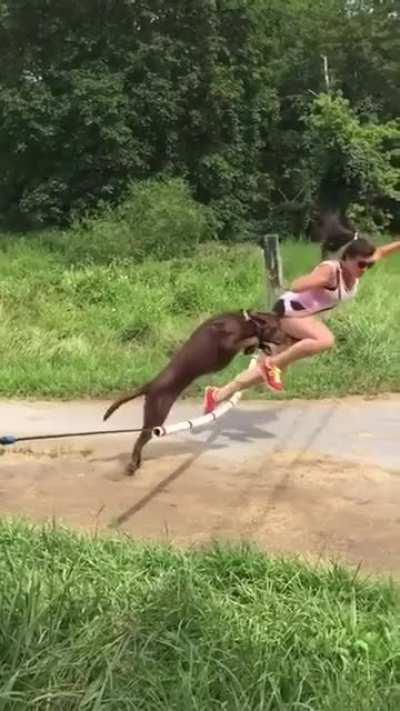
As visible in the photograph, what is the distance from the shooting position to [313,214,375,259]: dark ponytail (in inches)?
232

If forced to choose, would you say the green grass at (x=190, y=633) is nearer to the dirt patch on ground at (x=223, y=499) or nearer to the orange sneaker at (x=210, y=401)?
the dirt patch on ground at (x=223, y=499)

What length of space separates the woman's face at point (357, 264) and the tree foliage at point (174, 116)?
2072cm

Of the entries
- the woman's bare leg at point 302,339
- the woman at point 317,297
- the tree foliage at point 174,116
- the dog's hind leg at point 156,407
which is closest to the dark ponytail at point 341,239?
the woman at point 317,297

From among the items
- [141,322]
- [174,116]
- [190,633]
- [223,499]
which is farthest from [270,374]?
[174,116]

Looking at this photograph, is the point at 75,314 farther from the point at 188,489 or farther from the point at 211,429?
the point at 188,489

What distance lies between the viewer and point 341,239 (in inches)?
236

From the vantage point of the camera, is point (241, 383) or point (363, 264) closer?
point (363, 264)

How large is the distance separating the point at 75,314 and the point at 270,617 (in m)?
8.87

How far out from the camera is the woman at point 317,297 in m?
5.92

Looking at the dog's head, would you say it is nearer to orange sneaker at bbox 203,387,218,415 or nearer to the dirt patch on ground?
orange sneaker at bbox 203,387,218,415

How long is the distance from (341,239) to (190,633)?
3.14 m

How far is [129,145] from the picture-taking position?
1083 inches

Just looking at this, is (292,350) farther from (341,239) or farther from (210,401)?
(341,239)

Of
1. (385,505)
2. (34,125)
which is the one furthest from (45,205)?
(385,505)
